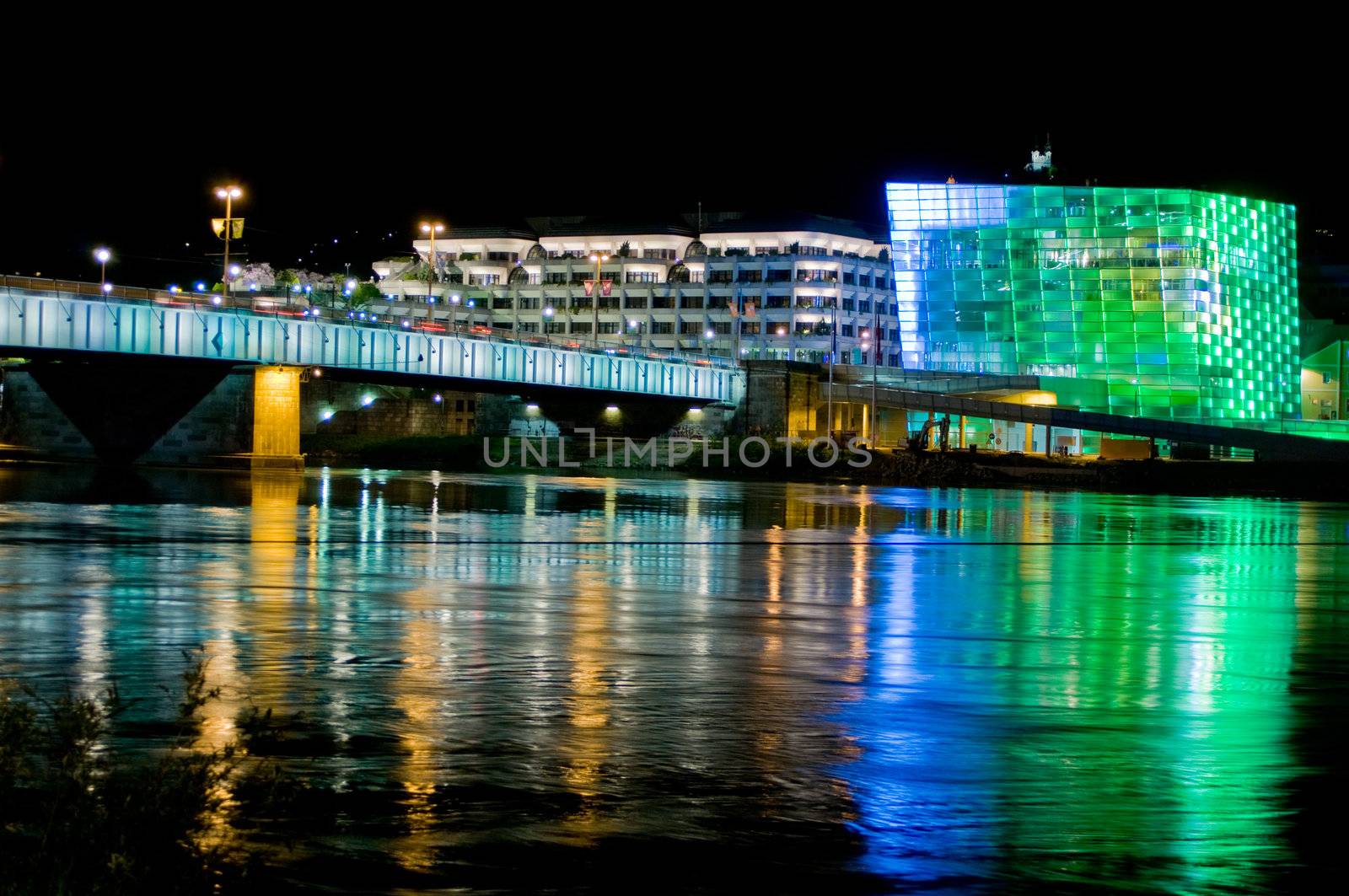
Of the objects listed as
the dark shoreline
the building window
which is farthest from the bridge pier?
the building window

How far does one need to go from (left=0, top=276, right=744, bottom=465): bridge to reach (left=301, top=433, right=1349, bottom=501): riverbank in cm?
561

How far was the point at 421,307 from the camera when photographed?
17600 cm

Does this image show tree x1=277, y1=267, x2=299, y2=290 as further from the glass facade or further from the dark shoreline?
the dark shoreline

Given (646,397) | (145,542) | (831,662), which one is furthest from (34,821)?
(646,397)

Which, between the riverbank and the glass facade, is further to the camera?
the glass facade

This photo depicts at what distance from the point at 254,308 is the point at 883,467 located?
135ft

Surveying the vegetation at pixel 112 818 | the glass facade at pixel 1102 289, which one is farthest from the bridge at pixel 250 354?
the vegetation at pixel 112 818

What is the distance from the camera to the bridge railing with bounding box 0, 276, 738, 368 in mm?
82875

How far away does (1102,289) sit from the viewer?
488 feet

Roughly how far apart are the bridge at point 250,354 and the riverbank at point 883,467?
5613mm

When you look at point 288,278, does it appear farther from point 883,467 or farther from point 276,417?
point 883,467

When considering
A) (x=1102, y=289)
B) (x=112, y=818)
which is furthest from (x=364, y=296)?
(x=112, y=818)

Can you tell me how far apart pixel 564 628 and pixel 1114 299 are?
134 m

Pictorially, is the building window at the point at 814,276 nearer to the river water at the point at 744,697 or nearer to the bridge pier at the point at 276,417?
the bridge pier at the point at 276,417
